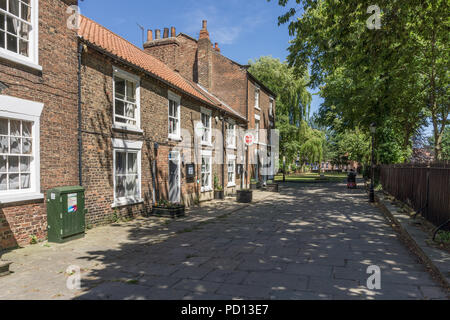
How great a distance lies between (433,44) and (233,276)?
15.1m

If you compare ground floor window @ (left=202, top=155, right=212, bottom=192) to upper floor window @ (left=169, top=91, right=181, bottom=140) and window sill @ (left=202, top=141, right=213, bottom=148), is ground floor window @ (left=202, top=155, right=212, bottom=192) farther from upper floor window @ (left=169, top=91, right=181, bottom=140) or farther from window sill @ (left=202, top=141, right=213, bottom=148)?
upper floor window @ (left=169, top=91, right=181, bottom=140)

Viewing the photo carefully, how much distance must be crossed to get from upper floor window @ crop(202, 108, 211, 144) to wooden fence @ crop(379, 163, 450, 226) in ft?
31.5

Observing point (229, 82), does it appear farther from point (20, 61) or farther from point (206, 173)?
point (20, 61)

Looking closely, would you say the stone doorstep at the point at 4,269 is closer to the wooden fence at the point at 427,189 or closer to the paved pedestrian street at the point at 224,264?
the paved pedestrian street at the point at 224,264

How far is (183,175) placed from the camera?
1397cm

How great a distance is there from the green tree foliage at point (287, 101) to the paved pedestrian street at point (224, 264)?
913 inches

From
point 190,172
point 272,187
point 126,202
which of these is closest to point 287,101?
point 272,187

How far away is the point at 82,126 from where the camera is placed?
8.44m

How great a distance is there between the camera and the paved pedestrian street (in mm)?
4449

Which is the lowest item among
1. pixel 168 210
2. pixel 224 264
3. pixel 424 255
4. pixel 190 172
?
pixel 224 264

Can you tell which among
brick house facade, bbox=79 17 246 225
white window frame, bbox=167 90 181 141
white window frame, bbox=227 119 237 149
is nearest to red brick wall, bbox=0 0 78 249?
brick house facade, bbox=79 17 246 225

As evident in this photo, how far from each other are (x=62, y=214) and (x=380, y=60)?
9.80 meters

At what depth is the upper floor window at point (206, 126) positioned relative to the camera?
53.5 ft
